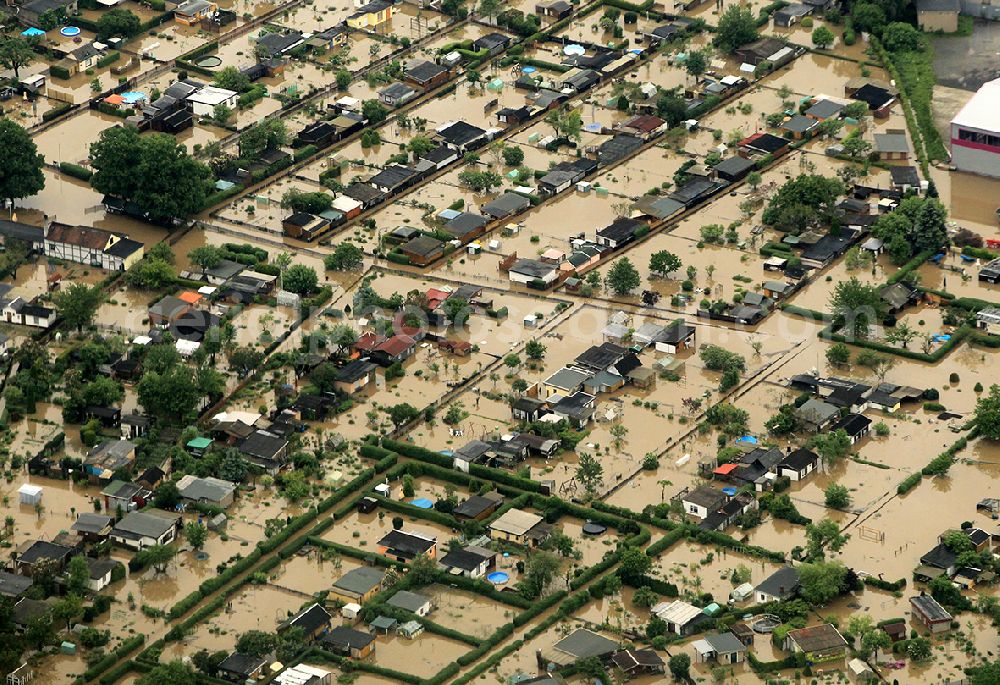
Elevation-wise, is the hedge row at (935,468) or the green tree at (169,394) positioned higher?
the green tree at (169,394)

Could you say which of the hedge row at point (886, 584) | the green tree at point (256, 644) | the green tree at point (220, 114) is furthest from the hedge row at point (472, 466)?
the green tree at point (220, 114)

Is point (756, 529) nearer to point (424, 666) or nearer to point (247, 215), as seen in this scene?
point (424, 666)

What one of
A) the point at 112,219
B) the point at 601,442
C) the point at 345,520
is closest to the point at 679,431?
the point at 601,442

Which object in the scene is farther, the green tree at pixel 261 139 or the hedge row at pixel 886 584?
the green tree at pixel 261 139

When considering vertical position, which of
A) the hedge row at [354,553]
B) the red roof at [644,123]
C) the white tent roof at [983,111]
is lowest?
the red roof at [644,123]

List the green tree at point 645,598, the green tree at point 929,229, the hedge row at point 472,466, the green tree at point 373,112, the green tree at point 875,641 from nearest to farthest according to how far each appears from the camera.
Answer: the green tree at point 875,641, the green tree at point 645,598, the hedge row at point 472,466, the green tree at point 929,229, the green tree at point 373,112

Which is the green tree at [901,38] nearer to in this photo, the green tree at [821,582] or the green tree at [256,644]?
the green tree at [821,582]

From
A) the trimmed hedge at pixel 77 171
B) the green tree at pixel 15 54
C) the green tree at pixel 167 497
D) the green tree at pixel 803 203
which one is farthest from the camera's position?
the green tree at pixel 15 54
